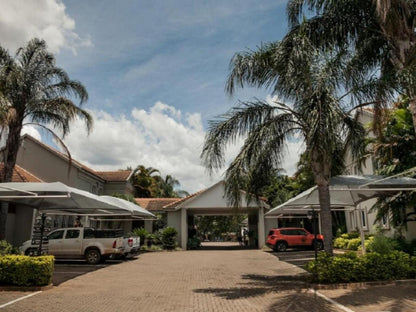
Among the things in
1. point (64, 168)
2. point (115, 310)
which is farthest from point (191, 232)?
point (115, 310)

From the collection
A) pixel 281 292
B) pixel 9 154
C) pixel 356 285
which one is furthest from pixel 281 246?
pixel 9 154

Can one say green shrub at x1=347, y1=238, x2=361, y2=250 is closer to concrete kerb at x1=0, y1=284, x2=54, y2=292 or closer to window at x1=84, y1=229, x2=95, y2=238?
window at x1=84, y1=229, x2=95, y2=238

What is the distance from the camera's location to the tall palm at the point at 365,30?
447 inches

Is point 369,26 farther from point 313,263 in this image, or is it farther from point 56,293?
point 56,293

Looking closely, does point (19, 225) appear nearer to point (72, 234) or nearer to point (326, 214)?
point (72, 234)

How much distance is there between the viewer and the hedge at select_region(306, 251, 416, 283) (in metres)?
10.0

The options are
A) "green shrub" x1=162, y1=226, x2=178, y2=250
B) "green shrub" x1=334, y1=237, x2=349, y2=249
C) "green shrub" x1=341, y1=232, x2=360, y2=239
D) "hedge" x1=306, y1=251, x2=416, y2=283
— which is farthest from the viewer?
"green shrub" x1=162, y1=226, x2=178, y2=250

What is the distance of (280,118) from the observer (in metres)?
11.4

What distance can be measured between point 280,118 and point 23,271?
8.79 m

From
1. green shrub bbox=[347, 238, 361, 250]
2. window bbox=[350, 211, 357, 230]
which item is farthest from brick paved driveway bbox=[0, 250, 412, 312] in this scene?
window bbox=[350, 211, 357, 230]

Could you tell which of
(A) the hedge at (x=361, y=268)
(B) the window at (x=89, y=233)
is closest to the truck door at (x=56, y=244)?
(B) the window at (x=89, y=233)

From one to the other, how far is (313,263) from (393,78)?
5.64 metres

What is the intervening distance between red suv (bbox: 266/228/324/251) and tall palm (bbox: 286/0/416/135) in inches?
617

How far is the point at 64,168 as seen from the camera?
2805 cm
